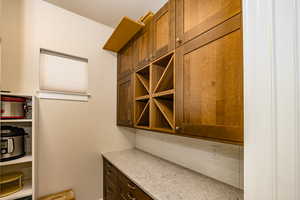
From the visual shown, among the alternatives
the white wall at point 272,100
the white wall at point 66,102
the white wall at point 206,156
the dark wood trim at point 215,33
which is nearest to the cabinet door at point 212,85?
the dark wood trim at point 215,33

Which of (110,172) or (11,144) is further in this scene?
(110,172)

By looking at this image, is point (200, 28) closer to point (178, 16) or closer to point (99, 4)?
point (178, 16)

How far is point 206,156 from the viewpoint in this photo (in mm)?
1313

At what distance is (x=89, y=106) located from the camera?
1.96 metres

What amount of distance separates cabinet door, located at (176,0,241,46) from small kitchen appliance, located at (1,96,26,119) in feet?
5.13

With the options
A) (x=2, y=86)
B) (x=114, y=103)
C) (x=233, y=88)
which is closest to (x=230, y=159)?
(x=233, y=88)

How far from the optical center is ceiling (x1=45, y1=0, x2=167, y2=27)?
5.46 feet

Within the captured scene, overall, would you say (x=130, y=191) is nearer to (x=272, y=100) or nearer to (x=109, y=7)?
(x=272, y=100)

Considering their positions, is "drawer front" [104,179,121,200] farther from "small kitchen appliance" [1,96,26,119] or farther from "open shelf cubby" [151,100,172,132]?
"small kitchen appliance" [1,96,26,119]

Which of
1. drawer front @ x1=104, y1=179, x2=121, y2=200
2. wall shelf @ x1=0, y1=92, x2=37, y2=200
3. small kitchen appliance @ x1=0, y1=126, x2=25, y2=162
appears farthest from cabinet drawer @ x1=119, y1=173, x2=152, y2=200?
small kitchen appliance @ x1=0, y1=126, x2=25, y2=162

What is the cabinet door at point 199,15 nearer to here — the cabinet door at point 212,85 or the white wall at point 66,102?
the cabinet door at point 212,85

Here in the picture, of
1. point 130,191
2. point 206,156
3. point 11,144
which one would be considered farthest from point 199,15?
point 11,144

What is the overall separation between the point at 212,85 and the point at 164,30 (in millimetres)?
729

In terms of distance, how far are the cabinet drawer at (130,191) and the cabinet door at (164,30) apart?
1.21 m
